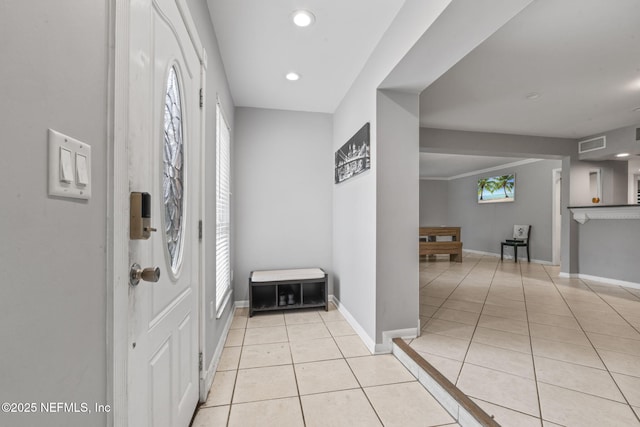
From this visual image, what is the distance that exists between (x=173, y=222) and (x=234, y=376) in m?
1.34

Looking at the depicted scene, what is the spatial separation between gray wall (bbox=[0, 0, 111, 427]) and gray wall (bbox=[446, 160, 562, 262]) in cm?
792

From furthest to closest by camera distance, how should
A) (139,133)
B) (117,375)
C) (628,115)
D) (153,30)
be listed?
(628,115) → (153,30) → (139,133) → (117,375)

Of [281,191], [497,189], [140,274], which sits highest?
[497,189]

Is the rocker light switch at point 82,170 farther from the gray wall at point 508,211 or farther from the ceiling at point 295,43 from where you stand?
the gray wall at point 508,211

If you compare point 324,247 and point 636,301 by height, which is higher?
point 324,247

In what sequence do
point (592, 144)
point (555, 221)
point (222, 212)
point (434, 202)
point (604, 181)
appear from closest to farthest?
point (222, 212) → point (592, 144) → point (604, 181) → point (555, 221) → point (434, 202)

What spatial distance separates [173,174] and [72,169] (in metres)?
0.76

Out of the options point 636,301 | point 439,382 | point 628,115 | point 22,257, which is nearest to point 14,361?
point 22,257

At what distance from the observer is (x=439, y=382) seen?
1.76 metres

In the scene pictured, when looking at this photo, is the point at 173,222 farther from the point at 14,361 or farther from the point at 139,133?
the point at 14,361

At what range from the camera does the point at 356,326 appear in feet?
Result: 9.10

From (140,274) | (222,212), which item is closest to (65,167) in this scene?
(140,274)

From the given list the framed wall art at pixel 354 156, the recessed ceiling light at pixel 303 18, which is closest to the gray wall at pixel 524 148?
the framed wall art at pixel 354 156

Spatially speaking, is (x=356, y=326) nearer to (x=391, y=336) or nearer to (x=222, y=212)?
(x=391, y=336)
